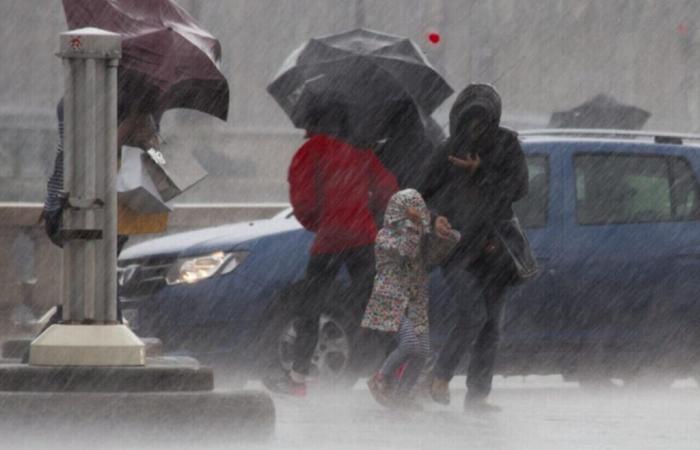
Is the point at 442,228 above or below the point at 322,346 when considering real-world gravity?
above

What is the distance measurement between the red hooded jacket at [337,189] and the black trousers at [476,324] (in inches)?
24.0

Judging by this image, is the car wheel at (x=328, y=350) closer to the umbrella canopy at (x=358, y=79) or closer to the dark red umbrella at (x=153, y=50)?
the umbrella canopy at (x=358, y=79)

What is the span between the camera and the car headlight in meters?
11.6

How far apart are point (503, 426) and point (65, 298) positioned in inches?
97.1

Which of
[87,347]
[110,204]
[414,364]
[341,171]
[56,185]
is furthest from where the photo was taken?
[341,171]

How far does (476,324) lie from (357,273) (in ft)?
2.82

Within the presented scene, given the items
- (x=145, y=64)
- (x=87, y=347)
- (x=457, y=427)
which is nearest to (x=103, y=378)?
(x=87, y=347)

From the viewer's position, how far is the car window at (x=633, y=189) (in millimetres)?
12125

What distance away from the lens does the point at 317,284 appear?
36.4 ft

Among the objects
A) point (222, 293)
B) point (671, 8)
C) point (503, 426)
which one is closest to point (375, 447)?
point (503, 426)

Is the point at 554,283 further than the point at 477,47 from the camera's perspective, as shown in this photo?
No

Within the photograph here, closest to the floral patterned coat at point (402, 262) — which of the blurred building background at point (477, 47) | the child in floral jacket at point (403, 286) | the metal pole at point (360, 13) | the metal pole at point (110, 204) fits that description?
the child in floral jacket at point (403, 286)

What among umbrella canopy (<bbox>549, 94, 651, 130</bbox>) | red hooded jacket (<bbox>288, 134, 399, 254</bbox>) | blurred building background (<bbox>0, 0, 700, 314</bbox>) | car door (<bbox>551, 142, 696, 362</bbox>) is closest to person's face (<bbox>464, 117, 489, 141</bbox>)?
red hooded jacket (<bbox>288, 134, 399, 254</bbox>)

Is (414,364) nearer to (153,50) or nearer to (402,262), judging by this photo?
(402,262)
